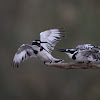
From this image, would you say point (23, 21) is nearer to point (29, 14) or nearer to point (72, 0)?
point (29, 14)

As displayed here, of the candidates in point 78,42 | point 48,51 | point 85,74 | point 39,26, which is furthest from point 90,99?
point 48,51

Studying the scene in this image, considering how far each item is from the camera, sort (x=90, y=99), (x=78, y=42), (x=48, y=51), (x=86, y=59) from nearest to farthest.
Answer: (x=86, y=59) < (x=48, y=51) < (x=78, y=42) < (x=90, y=99)

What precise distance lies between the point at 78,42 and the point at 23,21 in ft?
2.64

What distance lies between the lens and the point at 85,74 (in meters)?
3.93

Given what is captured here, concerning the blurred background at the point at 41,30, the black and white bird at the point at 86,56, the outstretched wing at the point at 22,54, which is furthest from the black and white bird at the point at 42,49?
the blurred background at the point at 41,30

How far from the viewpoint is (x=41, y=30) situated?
3.80 meters

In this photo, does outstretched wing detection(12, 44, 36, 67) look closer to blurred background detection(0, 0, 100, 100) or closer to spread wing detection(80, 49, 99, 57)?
spread wing detection(80, 49, 99, 57)

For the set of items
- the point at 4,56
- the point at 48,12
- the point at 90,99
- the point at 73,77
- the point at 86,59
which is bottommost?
the point at 90,99

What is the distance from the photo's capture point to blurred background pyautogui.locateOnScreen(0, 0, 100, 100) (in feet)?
12.5

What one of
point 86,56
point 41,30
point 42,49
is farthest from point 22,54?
point 41,30

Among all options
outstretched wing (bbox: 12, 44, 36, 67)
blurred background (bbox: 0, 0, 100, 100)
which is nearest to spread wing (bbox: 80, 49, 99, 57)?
outstretched wing (bbox: 12, 44, 36, 67)

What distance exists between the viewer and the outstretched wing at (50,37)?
2212mm

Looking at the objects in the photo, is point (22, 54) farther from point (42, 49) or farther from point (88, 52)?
point (88, 52)

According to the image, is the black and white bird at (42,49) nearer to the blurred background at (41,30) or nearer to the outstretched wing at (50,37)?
the outstretched wing at (50,37)
